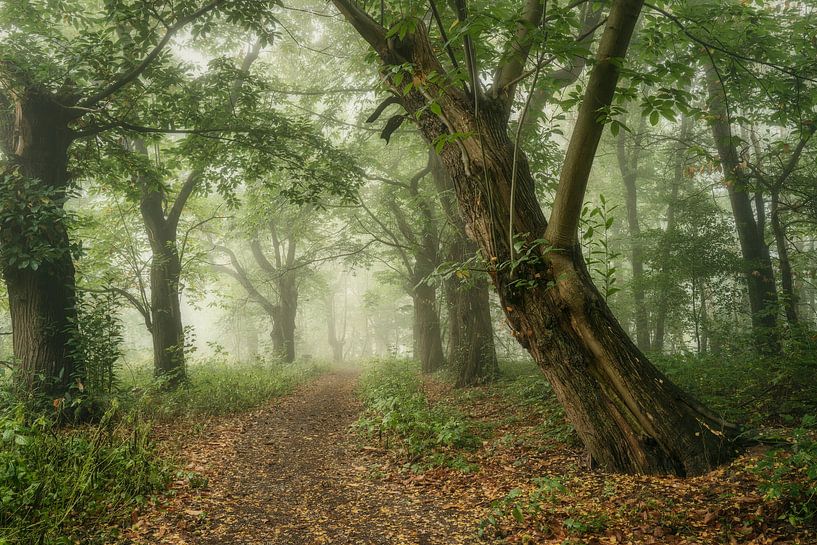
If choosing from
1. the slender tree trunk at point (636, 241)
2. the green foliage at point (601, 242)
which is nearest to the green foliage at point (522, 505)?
the green foliage at point (601, 242)

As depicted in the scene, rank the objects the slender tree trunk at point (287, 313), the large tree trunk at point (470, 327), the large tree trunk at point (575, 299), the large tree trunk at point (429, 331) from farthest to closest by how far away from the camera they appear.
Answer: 1. the slender tree trunk at point (287, 313)
2. the large tree trunk at point (429, 331)
3. the large tree trunk at point (470, 327)
4. the large tree trunk at point (575, 299)

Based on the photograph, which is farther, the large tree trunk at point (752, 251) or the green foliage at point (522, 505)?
the large tree trunk at point (752, 251)

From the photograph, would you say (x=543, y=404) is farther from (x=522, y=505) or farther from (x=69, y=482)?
(x=69, y=482)

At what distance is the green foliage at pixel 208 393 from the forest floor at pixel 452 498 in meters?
1.23

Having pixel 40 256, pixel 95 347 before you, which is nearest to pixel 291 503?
pixel 95 347

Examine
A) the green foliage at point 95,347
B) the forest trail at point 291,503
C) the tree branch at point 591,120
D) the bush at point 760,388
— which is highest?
the tree branch at point 591,120

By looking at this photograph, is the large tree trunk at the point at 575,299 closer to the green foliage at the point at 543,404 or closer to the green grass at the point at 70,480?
the green foliage at the point at 543,404

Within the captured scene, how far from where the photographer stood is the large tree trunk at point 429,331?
15.4m

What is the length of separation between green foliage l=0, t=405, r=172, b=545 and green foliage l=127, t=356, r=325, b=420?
243 centimetres

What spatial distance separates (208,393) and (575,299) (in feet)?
25.3

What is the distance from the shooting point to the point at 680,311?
14062 mm

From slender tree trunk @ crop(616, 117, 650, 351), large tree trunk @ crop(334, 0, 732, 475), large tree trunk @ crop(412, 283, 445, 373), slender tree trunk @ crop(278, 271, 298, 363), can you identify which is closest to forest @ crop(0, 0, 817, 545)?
large tree trunk @ crop(334, 0, 732, 475)

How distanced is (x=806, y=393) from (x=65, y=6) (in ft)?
40.2

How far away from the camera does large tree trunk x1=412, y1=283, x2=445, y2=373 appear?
15.4 m
